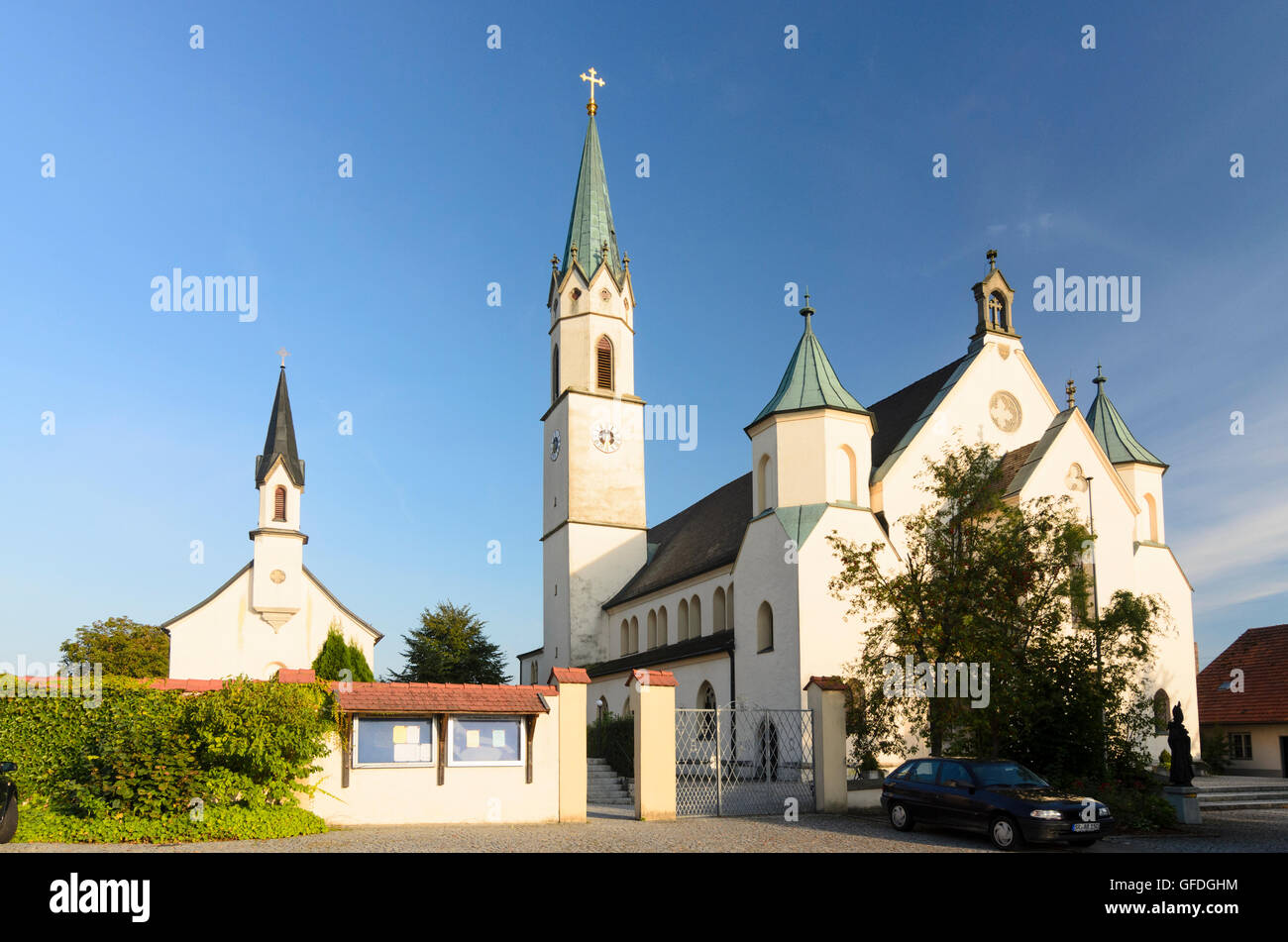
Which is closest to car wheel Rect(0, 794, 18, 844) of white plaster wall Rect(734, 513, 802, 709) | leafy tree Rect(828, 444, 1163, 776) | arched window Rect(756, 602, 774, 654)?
leafy tree Rect(828, 444, 1163, 776)

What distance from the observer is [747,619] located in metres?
30.3

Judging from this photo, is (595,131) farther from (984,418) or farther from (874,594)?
(874,594)

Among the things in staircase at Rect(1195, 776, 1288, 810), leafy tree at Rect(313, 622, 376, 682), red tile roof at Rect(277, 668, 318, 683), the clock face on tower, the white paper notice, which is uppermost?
the clock face on tower

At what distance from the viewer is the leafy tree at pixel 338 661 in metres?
38.2

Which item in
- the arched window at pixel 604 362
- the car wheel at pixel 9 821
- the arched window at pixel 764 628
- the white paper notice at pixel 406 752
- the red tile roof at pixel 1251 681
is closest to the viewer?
the car wheel at pixel 9 821

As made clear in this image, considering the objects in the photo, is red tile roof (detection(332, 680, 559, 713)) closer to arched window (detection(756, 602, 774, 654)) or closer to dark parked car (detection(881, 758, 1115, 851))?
dark parked car (detection(881, 758, 1115, 851))

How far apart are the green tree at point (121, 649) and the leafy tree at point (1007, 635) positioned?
45.2 m

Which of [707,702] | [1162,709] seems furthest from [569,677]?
[1162,709]

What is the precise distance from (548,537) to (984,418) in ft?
74.9

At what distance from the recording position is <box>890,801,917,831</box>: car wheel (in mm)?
17844

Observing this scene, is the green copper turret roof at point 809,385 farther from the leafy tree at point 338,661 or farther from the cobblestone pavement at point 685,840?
the leafy tree at point 338,661

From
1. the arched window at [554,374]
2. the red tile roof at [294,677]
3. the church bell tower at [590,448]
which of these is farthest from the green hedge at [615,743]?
the arched window at [554,374]
